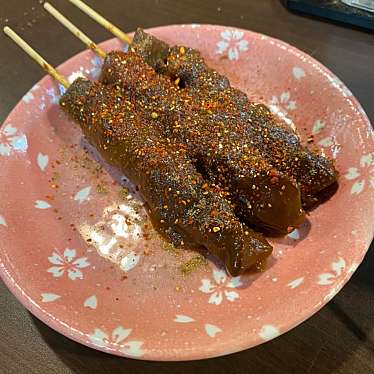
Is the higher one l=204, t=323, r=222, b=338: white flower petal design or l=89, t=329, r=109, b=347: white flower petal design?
l=204, t=323, r=222, b=338: white flower petal design

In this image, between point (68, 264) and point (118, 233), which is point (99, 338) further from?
point (118, 233)

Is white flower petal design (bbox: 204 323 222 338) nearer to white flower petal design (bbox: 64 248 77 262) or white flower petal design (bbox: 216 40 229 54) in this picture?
white flower petal design (bbox: 64 248 77 262)

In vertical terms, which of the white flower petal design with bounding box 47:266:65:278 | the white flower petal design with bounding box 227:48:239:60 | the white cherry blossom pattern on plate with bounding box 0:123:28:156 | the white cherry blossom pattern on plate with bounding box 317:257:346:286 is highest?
the white flower petal design with bounding box 227:48:239:60

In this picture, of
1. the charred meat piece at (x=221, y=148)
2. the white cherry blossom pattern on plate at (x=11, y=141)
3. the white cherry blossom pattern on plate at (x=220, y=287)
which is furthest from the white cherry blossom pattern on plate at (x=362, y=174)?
the white cherry blossom pattern on plate at (x=11, y=141)

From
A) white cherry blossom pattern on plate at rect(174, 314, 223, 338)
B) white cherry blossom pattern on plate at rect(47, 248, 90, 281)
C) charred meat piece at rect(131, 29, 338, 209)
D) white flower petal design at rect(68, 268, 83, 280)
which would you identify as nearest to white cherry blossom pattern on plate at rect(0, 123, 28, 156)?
white cherry blossom pattern on plate at rect(47, 248, 90, 281)

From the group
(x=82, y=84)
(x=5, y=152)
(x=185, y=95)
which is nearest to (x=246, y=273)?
(x=185, y=95)

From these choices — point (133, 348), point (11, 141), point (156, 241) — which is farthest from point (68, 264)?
point (11, 141)

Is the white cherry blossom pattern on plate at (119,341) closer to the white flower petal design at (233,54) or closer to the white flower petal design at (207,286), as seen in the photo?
the white flower petal design at (207,286)
